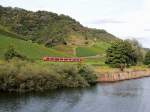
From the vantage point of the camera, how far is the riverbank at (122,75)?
128 m

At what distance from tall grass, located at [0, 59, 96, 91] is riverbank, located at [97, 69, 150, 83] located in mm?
13311

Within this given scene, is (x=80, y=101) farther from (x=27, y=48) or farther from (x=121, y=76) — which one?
(x=27, y=48)

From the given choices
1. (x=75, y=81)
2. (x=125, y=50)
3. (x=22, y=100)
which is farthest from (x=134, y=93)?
(x=125, y=50)

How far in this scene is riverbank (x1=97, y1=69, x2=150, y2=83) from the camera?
128 metres

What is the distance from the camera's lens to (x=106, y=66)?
145 metres

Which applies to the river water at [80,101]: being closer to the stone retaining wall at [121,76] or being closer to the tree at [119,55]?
the stone retaining wall at [121,76]

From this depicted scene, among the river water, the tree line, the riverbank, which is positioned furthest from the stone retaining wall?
the river water

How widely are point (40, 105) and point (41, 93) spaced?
1594 cm

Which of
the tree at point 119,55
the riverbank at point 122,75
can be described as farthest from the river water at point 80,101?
the tree at point 119,55

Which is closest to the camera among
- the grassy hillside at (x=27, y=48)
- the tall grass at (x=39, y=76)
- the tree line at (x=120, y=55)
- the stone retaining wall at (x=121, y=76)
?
the tall grass at (x=39, y=76)

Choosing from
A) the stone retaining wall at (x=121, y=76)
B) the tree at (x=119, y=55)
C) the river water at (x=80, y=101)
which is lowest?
the river water at (x=80, y=101)

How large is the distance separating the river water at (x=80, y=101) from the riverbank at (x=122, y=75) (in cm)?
2149

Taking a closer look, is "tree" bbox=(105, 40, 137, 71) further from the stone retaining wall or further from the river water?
the river water

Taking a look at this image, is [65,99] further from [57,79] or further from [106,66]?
[106,66]
